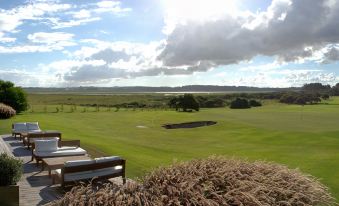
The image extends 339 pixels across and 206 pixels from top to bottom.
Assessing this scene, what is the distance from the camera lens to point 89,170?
11.5 metres

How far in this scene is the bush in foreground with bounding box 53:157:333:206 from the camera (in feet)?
20.9

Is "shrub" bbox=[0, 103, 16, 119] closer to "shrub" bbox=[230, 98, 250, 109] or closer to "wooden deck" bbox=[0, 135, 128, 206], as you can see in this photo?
"wooden deck" bbox=[0, 135, 128, 206]

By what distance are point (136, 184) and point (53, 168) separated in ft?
23.1

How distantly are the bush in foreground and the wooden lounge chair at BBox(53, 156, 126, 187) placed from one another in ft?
13.8

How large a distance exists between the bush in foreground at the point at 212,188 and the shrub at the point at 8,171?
375cm

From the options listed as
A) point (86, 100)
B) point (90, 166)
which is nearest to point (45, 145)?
point (90, 166)

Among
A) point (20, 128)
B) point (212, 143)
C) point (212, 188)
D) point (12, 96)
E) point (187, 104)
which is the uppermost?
point (12, 96)

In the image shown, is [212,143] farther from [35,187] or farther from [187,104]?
[187,104]

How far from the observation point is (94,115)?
49.2 m

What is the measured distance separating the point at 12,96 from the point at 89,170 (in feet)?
116

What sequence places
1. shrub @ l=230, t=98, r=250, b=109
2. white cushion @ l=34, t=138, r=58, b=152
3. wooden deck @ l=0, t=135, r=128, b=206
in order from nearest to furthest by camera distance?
wooden deck @ l=0, t=135, r=128, b=206, white cushion @ l=34, t=138, r=58, b=152, shrub @ l=230, t=98, r=250, b=109

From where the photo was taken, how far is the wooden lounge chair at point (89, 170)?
441 inches

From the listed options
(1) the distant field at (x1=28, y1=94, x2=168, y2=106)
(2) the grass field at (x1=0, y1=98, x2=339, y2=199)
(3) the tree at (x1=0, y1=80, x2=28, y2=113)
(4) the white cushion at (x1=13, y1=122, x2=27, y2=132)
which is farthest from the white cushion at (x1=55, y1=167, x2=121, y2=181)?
(1) the distant field at (x1=28, y1=94, x2=168, y2=106)

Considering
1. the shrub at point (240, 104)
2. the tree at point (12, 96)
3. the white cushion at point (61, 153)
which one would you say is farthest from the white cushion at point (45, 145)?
the shrub at point (240, 104)
